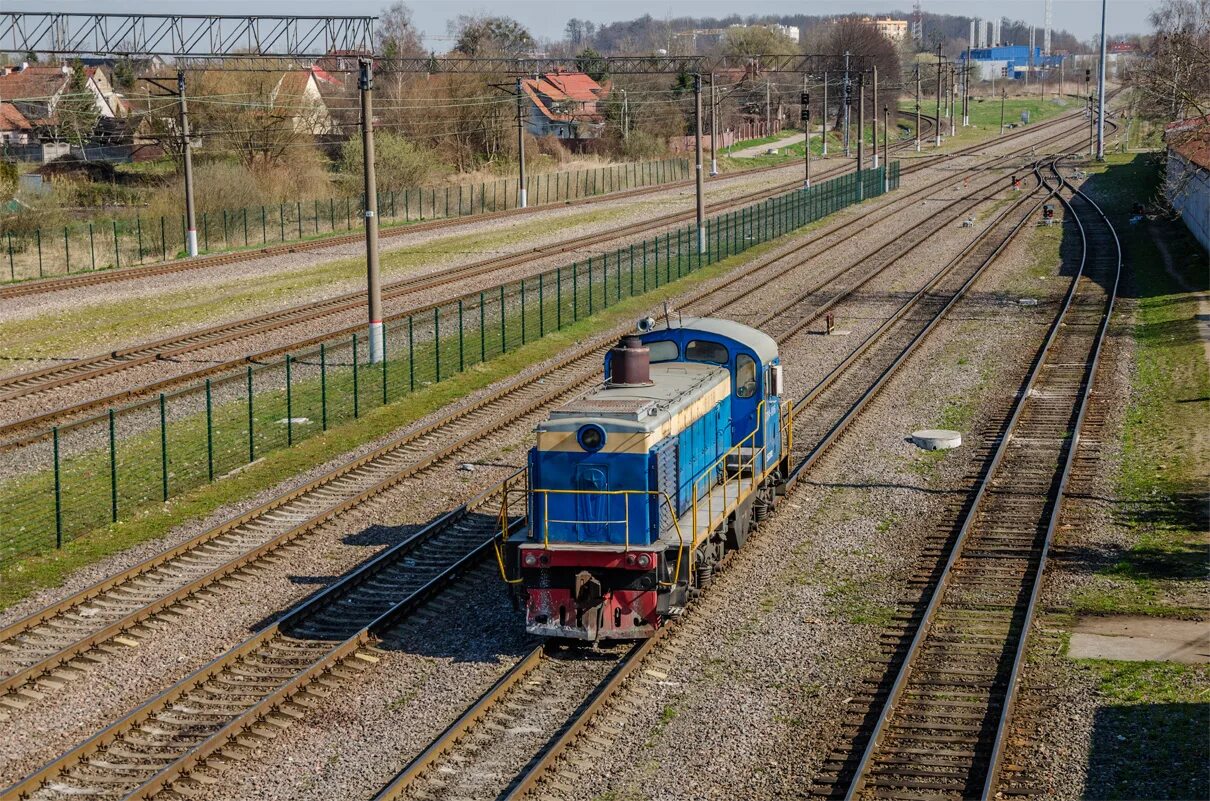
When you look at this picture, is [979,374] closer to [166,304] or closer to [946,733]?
[946,733]

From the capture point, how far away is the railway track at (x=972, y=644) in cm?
1323

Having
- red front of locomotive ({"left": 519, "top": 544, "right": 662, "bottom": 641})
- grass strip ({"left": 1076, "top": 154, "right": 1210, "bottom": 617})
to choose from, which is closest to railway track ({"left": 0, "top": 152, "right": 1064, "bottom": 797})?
red front of locomotive ({"left": 519, "top": 544, "right": 662, "bottom": 641})

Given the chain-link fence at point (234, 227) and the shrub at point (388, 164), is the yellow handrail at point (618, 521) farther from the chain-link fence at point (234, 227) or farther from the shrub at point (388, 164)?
the shrub at point (388, 164)

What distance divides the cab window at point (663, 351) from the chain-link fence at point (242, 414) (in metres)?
8.24

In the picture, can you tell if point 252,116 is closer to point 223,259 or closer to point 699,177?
point 223,259

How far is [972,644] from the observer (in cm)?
1661

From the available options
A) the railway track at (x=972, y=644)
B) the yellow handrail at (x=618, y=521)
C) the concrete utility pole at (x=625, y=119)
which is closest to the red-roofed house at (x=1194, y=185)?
the railway track at (x=972, y=644)

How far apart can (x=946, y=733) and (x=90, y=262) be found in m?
49.1

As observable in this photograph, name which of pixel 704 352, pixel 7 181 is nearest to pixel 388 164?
pixel 7 181

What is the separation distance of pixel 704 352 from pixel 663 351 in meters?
0.61

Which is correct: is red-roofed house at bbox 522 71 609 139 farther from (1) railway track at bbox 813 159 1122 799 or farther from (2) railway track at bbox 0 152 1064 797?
(2) railway track at bbox 0 152 1064 797


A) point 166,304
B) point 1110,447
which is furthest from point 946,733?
point 166,304

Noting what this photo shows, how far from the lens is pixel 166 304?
43781mm

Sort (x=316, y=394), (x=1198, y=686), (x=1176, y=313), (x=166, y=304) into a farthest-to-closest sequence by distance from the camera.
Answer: (x=166, y=304)
(x=1176, y=313)
(x=316, y=394)
(x=1198, y=686)
